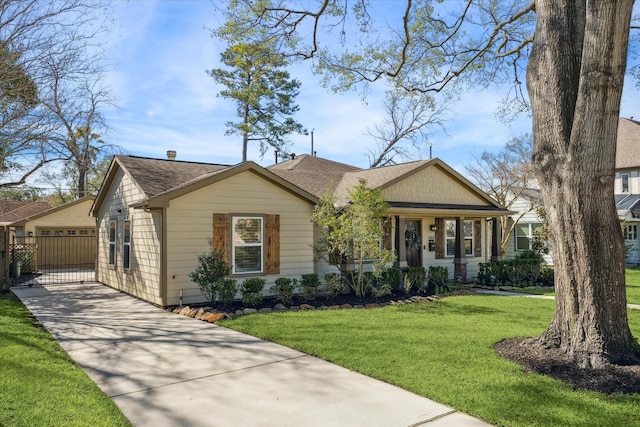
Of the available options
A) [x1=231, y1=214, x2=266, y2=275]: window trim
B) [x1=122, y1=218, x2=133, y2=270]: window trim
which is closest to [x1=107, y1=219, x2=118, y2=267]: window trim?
[x1=122, y1=218, x2=133, y2=270]: window trim

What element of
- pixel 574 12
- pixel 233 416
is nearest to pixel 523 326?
pixel 574 12

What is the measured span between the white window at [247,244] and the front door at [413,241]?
19.4 feet

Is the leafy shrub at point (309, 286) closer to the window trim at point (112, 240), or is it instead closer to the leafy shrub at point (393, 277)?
the leafy shrub at point (393, 277)

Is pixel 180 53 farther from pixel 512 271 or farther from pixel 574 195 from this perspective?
pixel 512 271

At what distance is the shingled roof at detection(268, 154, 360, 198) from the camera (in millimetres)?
15070

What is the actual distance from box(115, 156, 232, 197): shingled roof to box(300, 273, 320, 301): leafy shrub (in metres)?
3.96

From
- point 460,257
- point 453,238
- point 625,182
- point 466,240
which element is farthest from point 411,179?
point 625,182

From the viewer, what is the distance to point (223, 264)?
32.6 feet

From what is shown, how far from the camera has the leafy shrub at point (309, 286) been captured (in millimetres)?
10977

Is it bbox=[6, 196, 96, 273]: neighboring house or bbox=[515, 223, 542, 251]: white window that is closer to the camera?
bbox=[6, 196, 96, 273]: neighboring house

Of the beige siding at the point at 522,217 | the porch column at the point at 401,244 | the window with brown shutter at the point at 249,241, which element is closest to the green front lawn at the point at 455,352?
the window with brown shutter at the point at 249,241

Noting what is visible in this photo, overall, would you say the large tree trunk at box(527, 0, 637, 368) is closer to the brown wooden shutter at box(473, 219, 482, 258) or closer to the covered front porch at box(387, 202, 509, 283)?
the covered front porch at box(387, 202, 509, 283)

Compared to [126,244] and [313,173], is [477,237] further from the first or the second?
[126,244]

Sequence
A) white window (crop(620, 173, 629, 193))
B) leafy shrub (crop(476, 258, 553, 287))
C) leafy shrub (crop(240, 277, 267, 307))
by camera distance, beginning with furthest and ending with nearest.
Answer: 1. white window (crop(620, 173, 629, 193))
2. leafy shrub (crop(476, 258, 553, 287))
3. leafy shrub (crop(240, 277, 267, 307))
